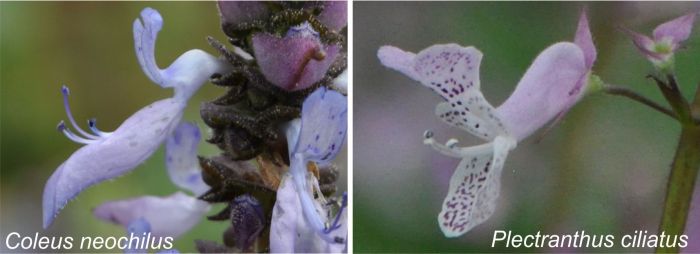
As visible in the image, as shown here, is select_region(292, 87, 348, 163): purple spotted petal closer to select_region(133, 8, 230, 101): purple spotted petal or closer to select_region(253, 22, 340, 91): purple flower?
select_region(253, 22, 340, 91): purple flower

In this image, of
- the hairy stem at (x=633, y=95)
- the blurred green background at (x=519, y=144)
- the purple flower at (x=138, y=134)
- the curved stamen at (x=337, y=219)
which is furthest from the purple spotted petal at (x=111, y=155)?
the hairy stem at (x=633, y=95)

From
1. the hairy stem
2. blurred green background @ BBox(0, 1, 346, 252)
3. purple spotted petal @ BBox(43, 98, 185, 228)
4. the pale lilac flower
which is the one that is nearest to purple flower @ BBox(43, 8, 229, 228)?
purple spotted petal @ BBox(43, 98, 185, 228)

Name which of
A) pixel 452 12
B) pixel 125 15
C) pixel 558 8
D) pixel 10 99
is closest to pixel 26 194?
pixel 10 99

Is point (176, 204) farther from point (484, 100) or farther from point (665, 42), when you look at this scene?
point (665, 42)

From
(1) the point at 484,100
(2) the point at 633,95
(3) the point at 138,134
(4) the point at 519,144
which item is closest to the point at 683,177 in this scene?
(2) the point at 633,95

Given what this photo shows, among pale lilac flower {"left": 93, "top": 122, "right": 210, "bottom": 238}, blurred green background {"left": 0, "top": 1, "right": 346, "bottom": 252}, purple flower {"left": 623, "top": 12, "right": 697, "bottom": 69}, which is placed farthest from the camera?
blurred green background {"left": 0, "top": 1, "right": 346, "bottom": 252}

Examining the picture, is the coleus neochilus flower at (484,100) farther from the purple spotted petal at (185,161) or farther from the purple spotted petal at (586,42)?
the purple spotted petal at (185,161)
